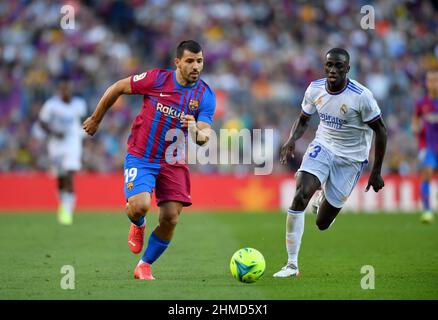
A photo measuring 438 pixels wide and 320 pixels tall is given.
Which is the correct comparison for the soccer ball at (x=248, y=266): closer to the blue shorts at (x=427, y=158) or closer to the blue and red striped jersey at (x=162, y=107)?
the blue and red striped jersey at (x=162, y=107)

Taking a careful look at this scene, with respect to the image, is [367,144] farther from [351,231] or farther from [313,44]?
[313,44]

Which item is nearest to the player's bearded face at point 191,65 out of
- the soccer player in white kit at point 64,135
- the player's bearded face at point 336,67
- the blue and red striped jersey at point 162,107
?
the blue and red striped jersey at point 162,107

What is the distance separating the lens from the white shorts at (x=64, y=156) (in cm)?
1756

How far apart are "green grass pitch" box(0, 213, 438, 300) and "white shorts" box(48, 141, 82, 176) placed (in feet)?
3.80

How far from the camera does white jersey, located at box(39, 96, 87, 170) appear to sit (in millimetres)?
17500

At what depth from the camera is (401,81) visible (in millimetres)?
24734

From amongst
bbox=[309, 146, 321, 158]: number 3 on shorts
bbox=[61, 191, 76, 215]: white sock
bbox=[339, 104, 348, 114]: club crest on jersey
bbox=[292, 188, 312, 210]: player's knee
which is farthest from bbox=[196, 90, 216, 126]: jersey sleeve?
bbox=[61, 191, 76, 215]: white sock

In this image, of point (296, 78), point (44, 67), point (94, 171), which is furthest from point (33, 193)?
point (296, 78)

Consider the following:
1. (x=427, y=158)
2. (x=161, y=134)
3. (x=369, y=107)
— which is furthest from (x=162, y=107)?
(x=427, y=158)

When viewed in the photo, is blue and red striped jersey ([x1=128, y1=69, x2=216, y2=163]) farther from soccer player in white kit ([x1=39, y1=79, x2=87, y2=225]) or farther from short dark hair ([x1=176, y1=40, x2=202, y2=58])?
soccer player in white kit ([x1=39, y1=79, x2=87, y2=225])

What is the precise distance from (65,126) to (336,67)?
30.2ft

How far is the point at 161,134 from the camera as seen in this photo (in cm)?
952

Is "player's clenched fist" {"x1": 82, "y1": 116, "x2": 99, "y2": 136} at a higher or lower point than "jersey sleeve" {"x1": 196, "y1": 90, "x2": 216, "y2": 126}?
lower
